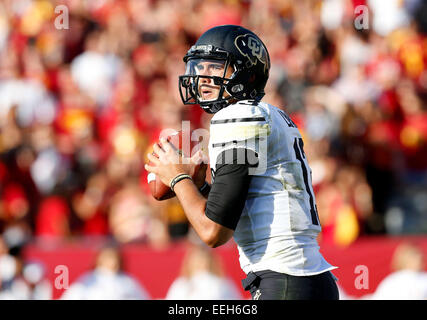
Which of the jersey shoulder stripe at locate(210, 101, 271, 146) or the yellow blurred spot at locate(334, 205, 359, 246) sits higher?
the jersey shoulder stripe at locate(210, 101, 271, 146)

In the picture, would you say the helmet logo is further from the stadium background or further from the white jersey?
the stadium background

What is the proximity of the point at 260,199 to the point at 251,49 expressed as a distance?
0.75 meters

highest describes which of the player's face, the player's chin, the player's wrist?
the player's face

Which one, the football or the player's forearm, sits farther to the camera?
the football

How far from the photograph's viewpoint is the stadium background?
692 centimetres

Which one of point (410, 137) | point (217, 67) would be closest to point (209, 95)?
point (217, 67)

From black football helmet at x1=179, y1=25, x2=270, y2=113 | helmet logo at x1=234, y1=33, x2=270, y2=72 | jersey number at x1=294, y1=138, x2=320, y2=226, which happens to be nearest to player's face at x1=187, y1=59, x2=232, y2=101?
black football helmet at x1=179, y1=25, x2=270, y2=113

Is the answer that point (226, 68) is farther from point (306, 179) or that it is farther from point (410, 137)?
point (410, 137)

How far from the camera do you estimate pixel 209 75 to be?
324 cm

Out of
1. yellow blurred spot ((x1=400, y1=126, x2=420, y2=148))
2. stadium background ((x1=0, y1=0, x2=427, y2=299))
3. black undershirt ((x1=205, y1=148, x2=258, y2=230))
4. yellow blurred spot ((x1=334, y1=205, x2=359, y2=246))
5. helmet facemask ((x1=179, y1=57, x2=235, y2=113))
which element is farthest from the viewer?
yellow blurred spot ((x1=400, y1=126, x2=420, y2=148))

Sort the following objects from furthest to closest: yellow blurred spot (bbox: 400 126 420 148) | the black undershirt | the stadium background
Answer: yellow blurred spot (bbox: 400 126 420 148), the stadium background, the black undershirt

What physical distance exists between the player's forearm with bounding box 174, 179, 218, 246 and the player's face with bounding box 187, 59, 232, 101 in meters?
0.47

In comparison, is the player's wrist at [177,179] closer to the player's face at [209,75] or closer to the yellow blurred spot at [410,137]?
the player's face at [209,75]

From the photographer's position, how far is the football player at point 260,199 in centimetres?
283
